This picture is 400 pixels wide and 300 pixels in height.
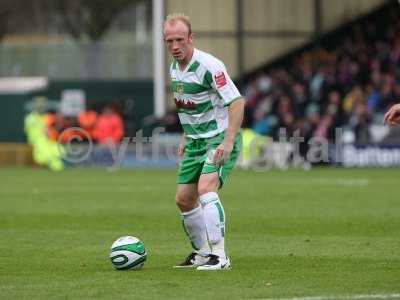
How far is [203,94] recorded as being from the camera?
418 inches

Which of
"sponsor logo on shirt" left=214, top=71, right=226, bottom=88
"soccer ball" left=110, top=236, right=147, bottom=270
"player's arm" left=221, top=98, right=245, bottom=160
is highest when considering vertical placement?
"sponsor logo on shirt" left=214, top=71, right=226, bottom=88

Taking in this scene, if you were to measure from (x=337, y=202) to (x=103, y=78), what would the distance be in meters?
22.2

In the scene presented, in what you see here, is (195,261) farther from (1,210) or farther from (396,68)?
(396,68)

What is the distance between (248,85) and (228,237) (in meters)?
22.9

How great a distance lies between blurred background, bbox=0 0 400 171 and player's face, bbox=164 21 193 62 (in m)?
19.9

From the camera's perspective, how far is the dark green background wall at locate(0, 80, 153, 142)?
3834cm

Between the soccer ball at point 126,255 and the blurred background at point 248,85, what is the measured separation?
1964 centimetres

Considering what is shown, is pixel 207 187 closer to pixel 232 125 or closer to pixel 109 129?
pixel 232 125

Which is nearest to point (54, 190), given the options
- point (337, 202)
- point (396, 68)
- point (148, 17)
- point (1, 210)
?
point (1, 210)

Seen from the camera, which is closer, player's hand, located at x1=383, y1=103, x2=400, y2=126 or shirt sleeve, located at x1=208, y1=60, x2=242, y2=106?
player's hand, located at x1=383, y1=103, x2=400, y2=126

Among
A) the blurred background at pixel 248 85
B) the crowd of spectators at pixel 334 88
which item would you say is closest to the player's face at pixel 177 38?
the blurred background at pixel 248 85

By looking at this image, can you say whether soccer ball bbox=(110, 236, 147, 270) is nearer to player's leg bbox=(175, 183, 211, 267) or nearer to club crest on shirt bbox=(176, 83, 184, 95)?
player's leg bbox=(175, 183, 211, 267)

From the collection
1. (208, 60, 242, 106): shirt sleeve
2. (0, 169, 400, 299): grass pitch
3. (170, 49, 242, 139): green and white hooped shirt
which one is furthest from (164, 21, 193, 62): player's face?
(0, 169, 400, 299): grass pitch

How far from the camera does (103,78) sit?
1602 inches
